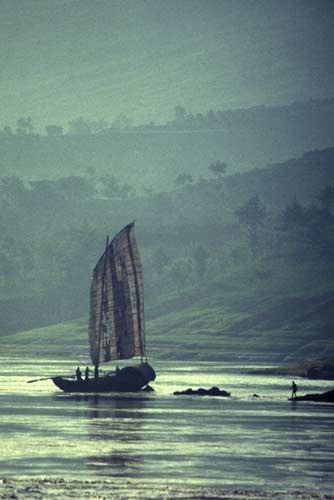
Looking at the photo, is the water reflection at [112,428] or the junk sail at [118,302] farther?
the junk sail at [118,302]

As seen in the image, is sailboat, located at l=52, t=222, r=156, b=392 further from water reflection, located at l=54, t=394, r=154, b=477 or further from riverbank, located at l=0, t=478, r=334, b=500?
riverbank, located at l=0, t=478, r=334, b=500

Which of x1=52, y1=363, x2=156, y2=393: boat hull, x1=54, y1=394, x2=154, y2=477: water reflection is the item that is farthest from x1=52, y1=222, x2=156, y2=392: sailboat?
x1=54, y1=394, x2=154, y2=477: water reflection

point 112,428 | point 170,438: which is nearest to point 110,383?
point 112,428

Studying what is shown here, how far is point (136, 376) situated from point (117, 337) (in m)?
5.90

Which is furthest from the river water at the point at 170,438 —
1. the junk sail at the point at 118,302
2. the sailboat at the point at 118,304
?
the junk sail at the point at 118,302

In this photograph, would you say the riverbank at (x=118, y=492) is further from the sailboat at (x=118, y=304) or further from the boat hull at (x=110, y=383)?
the sailboat at (x=118, y=304)

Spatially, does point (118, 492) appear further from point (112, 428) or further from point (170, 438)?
point (112, 428)

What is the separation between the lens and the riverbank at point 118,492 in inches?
2040

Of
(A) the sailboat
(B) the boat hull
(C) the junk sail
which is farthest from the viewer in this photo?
(C) the junk sail

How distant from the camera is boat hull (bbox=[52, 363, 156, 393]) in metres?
120

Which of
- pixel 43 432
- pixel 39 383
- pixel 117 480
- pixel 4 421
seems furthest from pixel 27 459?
pixel 39 383

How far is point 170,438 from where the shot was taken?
248ft

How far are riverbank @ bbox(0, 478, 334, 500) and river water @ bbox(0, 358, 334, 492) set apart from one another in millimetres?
1783

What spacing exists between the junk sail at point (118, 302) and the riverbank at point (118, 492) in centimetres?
6999
